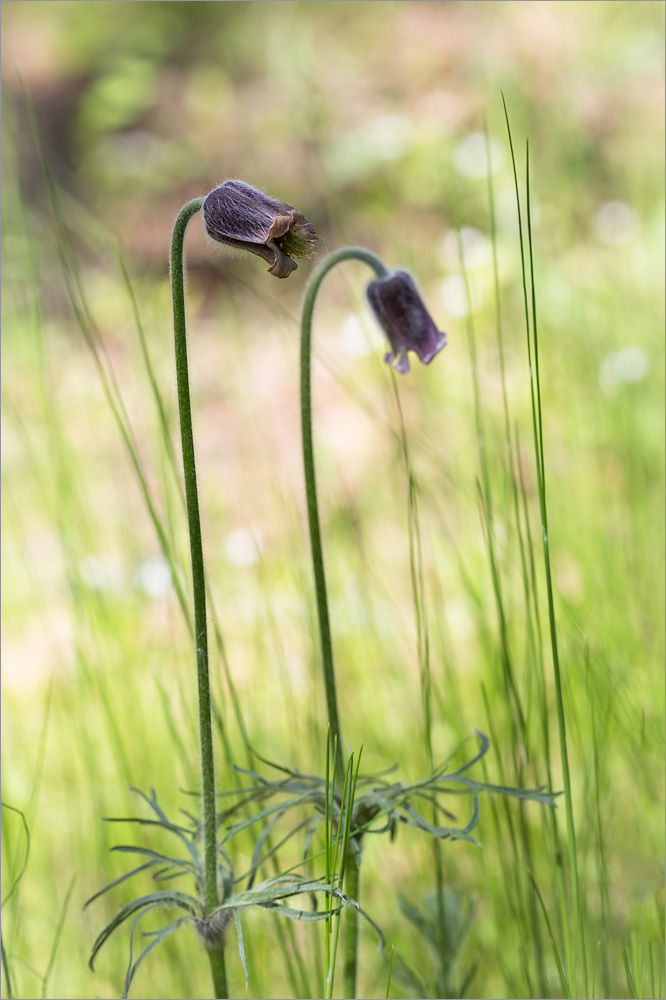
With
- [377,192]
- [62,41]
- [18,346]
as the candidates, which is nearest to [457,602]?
[377,192]

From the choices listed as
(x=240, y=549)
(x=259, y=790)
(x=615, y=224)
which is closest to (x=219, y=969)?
(x=259, y=790)

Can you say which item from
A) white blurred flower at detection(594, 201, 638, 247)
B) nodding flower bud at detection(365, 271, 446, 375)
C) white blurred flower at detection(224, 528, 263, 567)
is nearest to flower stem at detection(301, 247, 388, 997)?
nodding flower bud at detection(365, 271, 446, 375)

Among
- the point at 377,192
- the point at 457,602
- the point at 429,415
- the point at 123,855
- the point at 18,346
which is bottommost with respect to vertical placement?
the point at 123,855

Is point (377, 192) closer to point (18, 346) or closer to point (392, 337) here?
point (18, 346)

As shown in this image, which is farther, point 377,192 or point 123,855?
point 377,192

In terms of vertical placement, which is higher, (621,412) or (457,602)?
(621,412)

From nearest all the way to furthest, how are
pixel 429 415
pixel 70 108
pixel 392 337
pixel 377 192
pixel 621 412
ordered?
1. pixel 392 337
2. pixel 621 412
3. pixel 429 415
4. pixel 377 192
5. pixel 70 108

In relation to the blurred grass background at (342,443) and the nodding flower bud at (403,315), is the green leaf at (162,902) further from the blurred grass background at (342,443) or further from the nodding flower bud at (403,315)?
the nodding flower bud at (403,315)

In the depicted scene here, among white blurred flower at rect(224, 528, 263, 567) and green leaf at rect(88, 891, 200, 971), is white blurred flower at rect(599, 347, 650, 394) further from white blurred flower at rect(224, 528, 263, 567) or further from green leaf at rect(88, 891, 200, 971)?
green leaf at rect(88, 891, 200, 971)
